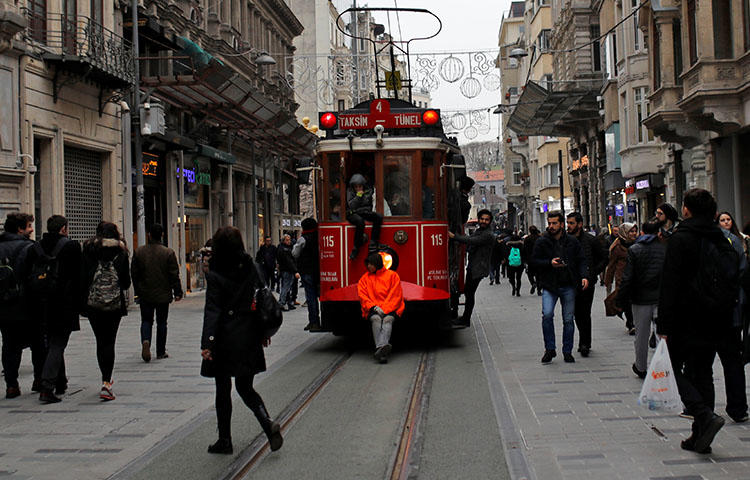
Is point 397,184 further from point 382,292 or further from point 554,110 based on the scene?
point 554,110

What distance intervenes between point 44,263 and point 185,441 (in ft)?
9.98

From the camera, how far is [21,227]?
31.1 ft

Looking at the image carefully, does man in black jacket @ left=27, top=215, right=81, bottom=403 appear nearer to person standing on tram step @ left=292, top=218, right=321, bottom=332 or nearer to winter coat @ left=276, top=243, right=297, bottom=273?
person standing on tram step @ left=292, top=218, right=321, bottom=332

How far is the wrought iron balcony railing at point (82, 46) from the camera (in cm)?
1870

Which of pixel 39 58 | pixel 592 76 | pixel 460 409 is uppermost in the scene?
pixel 592 76

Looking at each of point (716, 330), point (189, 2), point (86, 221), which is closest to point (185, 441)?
point (716, 330)

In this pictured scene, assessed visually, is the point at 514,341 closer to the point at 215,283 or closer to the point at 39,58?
the point at 215,283

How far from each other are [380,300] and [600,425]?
499 centimetres

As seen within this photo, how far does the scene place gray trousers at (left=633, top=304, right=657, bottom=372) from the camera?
9633mm

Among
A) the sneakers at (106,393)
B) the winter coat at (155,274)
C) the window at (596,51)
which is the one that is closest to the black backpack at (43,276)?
the sneakers at (106,393)

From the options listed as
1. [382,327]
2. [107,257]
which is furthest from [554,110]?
[107,257]

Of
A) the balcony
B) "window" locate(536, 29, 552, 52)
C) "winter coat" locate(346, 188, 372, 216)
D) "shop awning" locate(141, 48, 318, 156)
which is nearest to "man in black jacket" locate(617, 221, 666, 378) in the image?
"winter coat" locate(346, 188, 372, 216)

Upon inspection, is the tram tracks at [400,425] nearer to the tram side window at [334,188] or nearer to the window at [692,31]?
the tram side window at [334,188]

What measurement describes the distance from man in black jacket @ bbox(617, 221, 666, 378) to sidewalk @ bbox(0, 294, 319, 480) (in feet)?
15.1
